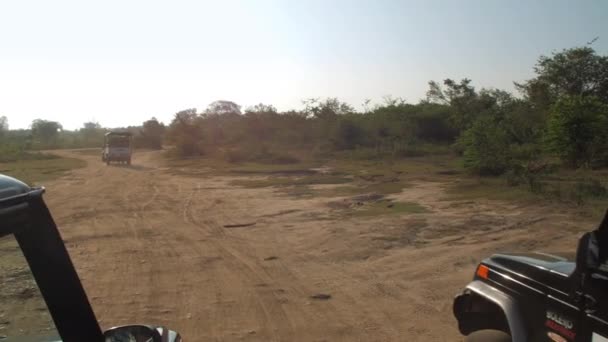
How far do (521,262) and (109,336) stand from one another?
261 centimetres

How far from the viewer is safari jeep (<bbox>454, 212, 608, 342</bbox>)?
283cm

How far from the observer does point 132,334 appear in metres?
2.34

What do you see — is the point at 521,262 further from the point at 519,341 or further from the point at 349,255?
the point at 349,255

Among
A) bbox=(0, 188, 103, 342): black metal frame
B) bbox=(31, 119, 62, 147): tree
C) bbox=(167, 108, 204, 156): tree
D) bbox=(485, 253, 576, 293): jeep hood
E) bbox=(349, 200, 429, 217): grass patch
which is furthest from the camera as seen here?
bbox=(31, 119, 62, 147): tree

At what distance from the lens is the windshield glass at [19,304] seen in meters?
2.05

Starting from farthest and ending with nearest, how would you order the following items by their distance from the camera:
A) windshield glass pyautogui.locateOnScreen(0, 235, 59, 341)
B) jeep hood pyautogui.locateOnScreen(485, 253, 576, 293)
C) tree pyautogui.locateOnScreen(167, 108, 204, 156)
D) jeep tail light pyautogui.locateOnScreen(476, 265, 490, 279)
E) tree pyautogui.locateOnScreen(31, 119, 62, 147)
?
1. tree pyautogui.locateOnScreen(31, 119, 62, 147)
2. tree pyautogui.locateOnScreen(167, 108, 204, 156)
3. jeep tail light pyautogui.locateOnScreen(476, 265, 490, 279)
4. jeep hood pyautogui.locateOnScreen(485, 253, 576, 293)
5. windshield glass pyautogui.locateOnScreen(0, 235, 59, 341)

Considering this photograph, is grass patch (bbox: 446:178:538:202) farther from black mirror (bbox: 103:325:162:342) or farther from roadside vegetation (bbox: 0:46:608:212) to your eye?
black mirror (bbox: 103:325:162:342)

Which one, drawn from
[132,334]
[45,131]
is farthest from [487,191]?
[45,131]

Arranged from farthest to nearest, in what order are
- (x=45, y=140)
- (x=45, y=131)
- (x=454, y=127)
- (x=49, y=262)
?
1. (x=45, y=131)
2. (x=45, y=140)
3. (x=454, y=127)
4. (x=49, y=262)

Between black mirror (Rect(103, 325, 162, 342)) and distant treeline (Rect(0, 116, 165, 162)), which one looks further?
distant treeline (Rect(0, 116, 165, 162))

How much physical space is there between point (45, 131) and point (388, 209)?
75.8m

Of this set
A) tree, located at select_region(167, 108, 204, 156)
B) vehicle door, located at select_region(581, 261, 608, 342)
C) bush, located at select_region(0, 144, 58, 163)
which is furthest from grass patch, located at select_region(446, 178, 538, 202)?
bush, located at select_region(0, 144, 58, 163)

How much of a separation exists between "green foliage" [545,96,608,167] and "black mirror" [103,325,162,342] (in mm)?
21926

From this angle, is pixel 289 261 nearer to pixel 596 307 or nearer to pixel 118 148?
pixel 596 307
